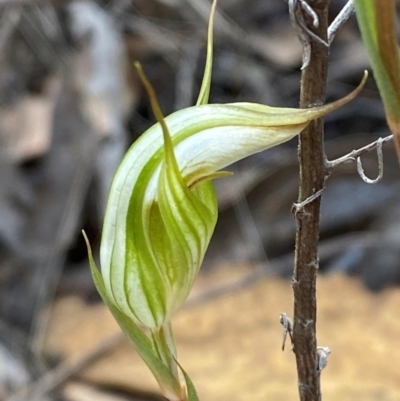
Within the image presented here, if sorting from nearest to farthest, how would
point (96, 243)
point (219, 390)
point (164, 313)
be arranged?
1. point (164, 313)
2. point (219, 390)
3. point (96, 243)

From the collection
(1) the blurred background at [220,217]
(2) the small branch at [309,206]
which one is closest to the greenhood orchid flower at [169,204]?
(2) the small branch at [309,206]

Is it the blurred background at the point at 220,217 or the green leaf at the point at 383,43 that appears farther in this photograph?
the blurred background at the point at 220,217

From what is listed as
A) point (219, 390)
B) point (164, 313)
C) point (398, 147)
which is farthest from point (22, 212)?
point (398, 147)

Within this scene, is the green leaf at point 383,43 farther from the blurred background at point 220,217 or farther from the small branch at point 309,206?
the blurred background at point 220,217

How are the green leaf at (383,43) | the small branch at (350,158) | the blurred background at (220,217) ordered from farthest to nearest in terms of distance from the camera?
the blurred background at (220,217)
the small branch at (350,158)
the green leaf at (383,43)

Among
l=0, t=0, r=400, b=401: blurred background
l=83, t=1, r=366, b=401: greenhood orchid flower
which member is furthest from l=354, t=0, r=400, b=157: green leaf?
l=0, t=0, r=400, b=401: blurred background

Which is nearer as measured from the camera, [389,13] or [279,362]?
[389,13]

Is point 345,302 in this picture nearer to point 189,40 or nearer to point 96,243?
point 96,243
